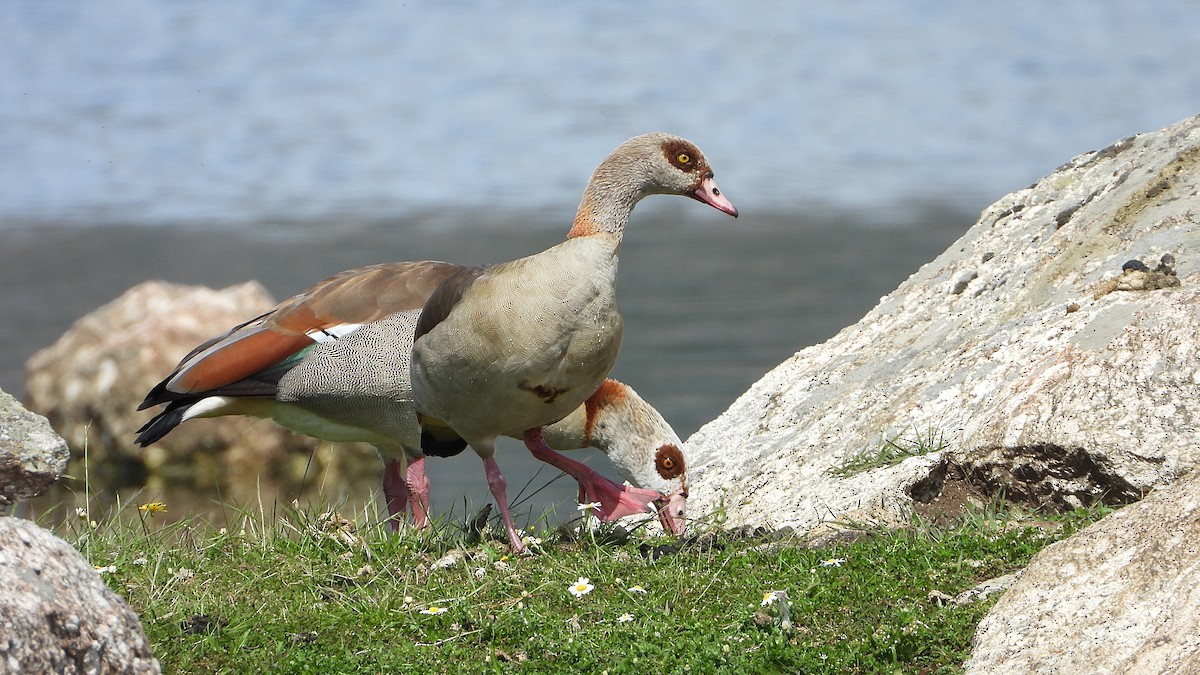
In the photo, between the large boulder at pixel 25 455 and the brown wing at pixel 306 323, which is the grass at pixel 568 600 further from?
the brown wing at pixel 306 323

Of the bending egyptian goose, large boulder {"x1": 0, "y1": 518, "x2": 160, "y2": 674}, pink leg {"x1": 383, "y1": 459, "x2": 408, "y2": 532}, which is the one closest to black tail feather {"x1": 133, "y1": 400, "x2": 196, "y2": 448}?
the bending egyptian goose

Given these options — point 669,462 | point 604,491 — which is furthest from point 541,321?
point 669,462

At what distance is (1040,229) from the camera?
7.84m

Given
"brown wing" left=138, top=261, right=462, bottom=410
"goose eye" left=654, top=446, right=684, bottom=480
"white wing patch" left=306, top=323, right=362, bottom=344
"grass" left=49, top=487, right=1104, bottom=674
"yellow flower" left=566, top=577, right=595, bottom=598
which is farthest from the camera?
"goose eye" left=654, top=446, right=684, bottom=480

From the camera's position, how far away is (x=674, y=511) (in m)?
7.81

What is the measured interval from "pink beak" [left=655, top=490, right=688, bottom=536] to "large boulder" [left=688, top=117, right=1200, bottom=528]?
127mm

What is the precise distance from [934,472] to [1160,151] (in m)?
2.40

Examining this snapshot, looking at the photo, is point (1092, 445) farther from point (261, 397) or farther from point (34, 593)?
point (261, 397)

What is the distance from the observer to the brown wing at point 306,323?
8180 mm

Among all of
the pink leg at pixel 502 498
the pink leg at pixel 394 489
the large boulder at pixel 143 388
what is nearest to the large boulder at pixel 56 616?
the pink leg at pixel 502 498

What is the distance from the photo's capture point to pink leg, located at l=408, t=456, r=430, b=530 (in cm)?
749

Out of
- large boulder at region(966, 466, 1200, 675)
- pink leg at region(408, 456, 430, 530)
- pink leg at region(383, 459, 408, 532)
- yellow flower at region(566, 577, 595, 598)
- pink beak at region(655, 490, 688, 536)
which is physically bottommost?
pink leg at region(383, 459, 408, 532)

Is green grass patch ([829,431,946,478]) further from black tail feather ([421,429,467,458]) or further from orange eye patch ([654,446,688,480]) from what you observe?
black tail feather ([421,429,467,458])

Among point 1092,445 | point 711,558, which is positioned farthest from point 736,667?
point 1092,445
